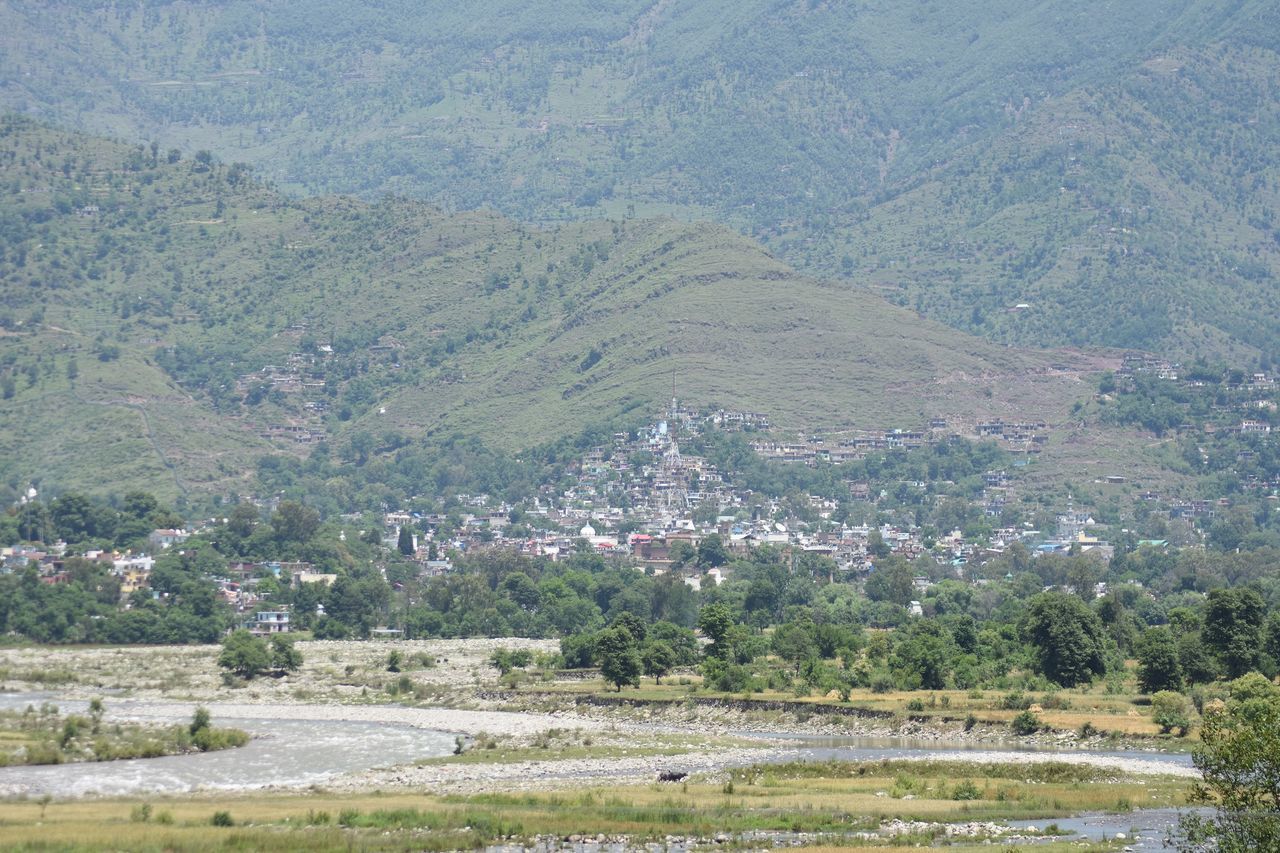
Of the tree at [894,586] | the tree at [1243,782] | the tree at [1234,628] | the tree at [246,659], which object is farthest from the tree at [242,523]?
the tree at [1243,782]

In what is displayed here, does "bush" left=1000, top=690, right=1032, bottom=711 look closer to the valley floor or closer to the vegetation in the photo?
the valley floor

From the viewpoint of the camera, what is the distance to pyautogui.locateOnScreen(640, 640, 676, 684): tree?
329 ft

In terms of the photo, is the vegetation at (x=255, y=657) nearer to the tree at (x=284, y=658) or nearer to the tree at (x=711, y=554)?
the tree at (x=284, y=658)

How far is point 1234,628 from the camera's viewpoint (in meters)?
85.0

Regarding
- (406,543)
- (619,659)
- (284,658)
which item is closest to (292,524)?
(406,543)

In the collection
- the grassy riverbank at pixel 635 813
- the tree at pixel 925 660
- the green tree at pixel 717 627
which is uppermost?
the green tree at pixel 717 627

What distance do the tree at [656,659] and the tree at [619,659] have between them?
0.77 meters

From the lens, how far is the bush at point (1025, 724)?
7638cm

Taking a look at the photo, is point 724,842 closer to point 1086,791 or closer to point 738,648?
point 1086,791

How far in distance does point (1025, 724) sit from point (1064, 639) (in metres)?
13.5

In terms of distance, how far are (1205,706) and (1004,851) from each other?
96.9ft

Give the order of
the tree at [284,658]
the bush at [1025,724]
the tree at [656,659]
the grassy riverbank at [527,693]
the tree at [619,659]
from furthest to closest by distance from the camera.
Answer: the tree at [284,658] → the tree at [656,659] → the tree at [619,659] → the grassy riverbank at [527,693] → the bush at [1025,724]

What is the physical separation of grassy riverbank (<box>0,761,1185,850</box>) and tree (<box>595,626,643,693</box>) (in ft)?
101

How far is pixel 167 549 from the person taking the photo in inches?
6083
